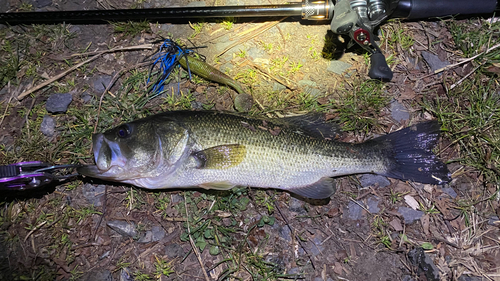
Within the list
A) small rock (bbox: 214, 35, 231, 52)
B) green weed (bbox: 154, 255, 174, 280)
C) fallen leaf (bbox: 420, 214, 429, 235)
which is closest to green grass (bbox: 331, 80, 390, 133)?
fallen leaf (bbox: 420, 214, 429, 235)

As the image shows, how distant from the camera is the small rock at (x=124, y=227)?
11.6 feet

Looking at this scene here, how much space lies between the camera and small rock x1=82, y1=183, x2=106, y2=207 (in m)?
3.65

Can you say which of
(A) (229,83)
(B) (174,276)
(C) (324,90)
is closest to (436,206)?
(C) (324,90)

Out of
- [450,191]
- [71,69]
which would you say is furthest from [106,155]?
[450,191]

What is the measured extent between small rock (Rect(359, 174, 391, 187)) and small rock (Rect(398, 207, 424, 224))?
0.36 meters

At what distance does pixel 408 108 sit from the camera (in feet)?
13.0

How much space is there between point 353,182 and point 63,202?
11.9 feet

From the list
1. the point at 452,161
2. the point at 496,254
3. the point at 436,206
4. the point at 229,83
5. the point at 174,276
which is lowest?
the point at 174,276

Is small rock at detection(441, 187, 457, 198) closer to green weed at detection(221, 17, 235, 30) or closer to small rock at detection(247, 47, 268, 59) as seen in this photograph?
small rock at detection(247, 47, 268, 59)

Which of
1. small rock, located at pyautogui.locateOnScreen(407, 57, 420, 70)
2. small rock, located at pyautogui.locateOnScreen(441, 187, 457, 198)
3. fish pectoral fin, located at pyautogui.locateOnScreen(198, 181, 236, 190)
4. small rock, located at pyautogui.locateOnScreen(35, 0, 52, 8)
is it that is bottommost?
small rock, located at pyautogui.locateOnScreen(441, 187, 457, 198)

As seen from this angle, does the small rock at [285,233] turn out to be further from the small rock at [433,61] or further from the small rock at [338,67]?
the small rock at [433,61]

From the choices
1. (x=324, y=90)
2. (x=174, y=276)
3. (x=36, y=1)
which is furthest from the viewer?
(x=36, y=1)

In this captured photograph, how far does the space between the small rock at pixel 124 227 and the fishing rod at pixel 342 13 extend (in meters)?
2.54

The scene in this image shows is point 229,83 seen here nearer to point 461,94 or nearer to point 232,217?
point 232,217
